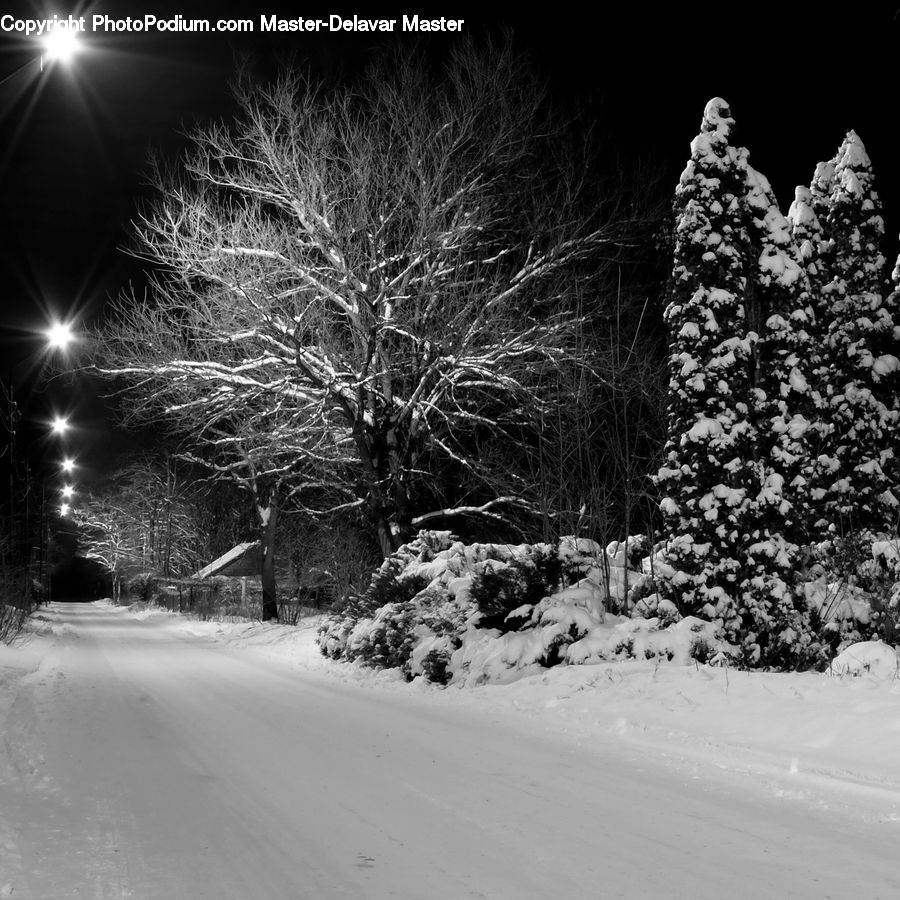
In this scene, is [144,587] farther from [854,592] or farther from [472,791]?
[472,791]

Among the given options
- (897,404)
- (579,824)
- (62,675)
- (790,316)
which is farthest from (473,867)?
(897,404)

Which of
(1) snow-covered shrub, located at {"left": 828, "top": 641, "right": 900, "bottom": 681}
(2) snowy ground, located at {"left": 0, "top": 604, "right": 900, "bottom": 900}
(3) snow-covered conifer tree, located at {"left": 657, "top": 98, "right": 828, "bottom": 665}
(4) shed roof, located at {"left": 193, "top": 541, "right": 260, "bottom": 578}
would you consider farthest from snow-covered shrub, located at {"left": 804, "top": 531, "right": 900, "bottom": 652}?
(4) shed roof, located at {"left": 193, "top": 541, "right": 260, "bottom": 578}

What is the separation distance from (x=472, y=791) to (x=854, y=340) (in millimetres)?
22145

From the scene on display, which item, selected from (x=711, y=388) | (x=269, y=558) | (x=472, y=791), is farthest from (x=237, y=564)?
(x=472, y=791)

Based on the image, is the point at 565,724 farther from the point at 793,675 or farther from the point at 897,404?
the point at 897,404

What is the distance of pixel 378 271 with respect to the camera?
22.4 meters

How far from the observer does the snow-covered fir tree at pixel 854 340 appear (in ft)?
79.3

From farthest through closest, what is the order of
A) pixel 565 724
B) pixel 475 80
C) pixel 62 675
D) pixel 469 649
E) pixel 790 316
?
pixel 475 80, pixel 790 316, pixel 62 675, pixel 469 649, pixel 565 724

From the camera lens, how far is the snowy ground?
4660 millimetres

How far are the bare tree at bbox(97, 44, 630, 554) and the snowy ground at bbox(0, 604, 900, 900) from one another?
→ 11.1m

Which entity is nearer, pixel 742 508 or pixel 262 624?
pixel 742 508

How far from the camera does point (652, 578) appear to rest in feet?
50.4

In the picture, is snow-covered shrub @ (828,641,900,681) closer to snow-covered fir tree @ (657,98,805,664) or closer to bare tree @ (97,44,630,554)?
snow-covered fir tree @ (657,98,805,664)

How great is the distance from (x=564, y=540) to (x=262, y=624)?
55.2 feet
